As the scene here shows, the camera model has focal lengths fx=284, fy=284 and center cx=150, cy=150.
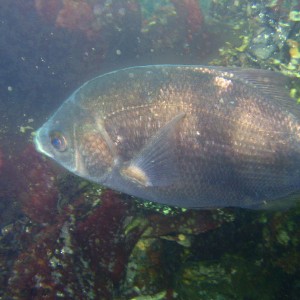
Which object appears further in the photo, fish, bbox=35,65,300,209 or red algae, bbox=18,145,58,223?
red algae, bbox=18,145,58,223

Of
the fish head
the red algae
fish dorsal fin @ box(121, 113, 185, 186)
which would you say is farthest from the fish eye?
the red algae

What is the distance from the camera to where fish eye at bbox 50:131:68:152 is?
2635 millimetres

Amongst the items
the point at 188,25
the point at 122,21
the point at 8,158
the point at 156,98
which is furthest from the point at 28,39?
the point at 156,98

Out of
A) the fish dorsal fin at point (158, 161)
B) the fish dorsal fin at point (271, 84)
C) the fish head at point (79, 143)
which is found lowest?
the fish dorsal fin at point (158, 161)

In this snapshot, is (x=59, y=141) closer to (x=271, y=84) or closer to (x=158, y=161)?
(x=158, y=161)

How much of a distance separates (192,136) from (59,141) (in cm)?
122

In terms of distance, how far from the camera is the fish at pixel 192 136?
7.66 feet

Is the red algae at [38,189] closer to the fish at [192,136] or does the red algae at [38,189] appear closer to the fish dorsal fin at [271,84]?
the fish at [192,136]

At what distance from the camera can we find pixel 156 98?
8.13 feet

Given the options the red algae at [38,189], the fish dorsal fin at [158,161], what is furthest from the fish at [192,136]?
the red algae at [38,189]

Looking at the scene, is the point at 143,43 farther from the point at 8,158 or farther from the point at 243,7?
the point at 8,158

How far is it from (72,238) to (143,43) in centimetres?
689

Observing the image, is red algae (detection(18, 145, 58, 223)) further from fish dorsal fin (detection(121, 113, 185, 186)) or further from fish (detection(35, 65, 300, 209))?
fish dorsal fin (detection(121, 113, 185, 186))

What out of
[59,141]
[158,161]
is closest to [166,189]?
[158,161]
